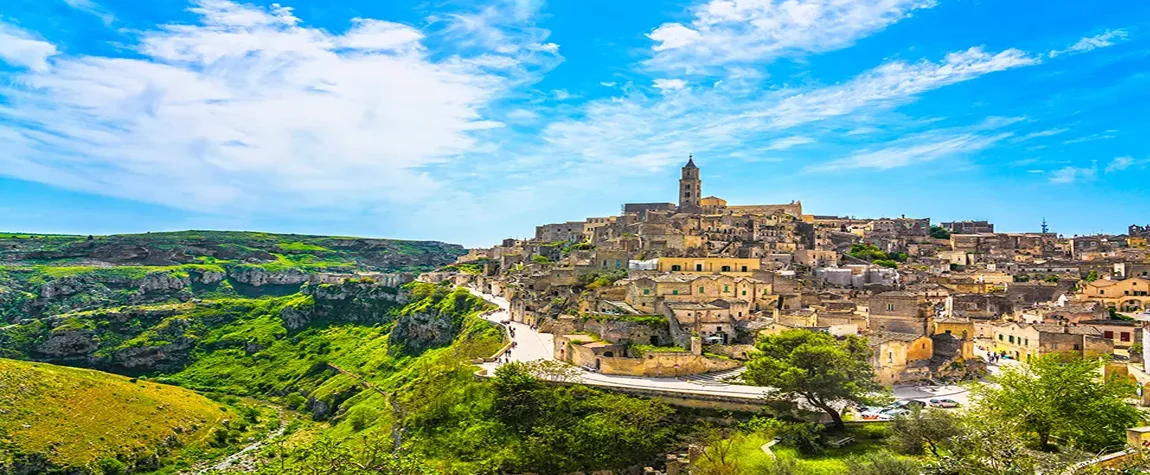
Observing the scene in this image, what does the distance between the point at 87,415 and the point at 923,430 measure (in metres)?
67.9

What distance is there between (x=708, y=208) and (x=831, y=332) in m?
59.9

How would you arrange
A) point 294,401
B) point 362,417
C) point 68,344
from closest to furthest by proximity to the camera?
point 362,417 → point 294,401 → point 68,344

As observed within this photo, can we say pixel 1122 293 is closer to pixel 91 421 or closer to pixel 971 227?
pixel 971 227

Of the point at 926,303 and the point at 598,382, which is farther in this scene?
the point at 926,303

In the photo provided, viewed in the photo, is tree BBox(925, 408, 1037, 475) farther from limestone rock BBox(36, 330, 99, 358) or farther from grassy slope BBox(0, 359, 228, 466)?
limestone rock BBox(36, 330, 99, 358)

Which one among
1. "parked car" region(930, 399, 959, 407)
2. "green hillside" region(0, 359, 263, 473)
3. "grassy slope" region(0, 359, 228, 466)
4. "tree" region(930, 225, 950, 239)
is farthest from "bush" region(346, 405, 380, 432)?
"tree" region(930, 225, 950, 239)

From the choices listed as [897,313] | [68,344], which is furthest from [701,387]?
[68,344]

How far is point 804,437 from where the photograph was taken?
106 feet

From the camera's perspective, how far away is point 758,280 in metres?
58.7

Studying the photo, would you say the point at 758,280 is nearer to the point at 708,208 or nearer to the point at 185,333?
the point at 708,208

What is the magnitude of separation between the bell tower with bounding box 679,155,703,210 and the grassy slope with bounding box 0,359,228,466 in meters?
70.2

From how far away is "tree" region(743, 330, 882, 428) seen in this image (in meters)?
34.5

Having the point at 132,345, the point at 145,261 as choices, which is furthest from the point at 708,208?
the point at 145,261

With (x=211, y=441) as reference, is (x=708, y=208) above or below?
above
